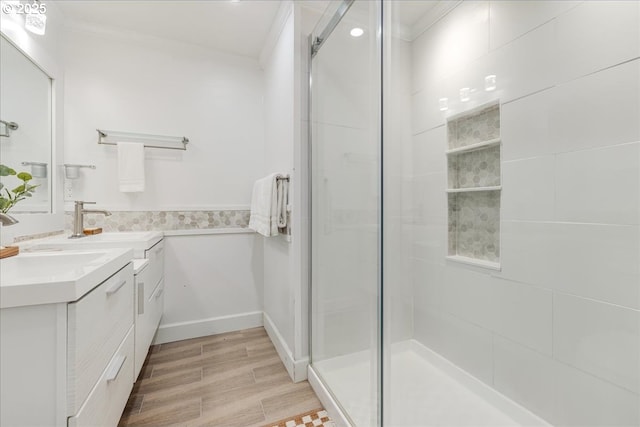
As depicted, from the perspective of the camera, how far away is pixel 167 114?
6.88 feet

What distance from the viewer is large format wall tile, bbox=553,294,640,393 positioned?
40.1 inches

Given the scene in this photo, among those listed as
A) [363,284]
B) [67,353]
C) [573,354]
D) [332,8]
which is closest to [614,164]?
[573,354]

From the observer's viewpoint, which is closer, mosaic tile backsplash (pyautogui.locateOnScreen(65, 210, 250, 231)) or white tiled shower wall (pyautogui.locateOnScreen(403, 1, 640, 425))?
white tiled shower wall (pyautogui.locateOnScreen(403, 1, 640, 425))

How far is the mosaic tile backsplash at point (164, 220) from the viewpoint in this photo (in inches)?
75.8

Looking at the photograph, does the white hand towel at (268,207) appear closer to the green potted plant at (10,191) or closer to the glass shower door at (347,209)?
the glass shower door at (347,209)

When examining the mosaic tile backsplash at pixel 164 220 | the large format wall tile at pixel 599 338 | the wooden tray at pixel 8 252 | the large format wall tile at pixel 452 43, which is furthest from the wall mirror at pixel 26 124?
the large format wall tile at pixel 599 338

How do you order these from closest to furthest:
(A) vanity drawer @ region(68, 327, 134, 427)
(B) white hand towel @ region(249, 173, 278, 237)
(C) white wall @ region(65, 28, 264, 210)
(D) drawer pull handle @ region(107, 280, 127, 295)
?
(A) vanity drawer @ region(68, 327, 134, 427) < (D) drawer pull handle @ region(107, 280, 127, 295) < (B) white hand towel @ region(249, 173, 278, 237) < (C) white wall @ region(65, 28, 264, 210)

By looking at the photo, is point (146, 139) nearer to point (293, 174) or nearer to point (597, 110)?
→ point (293, 174)

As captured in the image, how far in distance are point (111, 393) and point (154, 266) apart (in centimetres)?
85

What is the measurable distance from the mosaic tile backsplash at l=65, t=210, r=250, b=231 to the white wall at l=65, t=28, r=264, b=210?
0.06m

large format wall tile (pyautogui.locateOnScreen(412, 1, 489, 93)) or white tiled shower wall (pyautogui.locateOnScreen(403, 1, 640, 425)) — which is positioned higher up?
large format wall tile (pyautogui.locateOnScreen(412, 1, 489, 93))

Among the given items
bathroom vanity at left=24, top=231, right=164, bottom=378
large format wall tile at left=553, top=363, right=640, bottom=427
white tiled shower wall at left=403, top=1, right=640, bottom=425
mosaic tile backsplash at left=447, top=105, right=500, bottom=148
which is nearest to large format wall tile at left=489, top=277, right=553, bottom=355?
white tiled shower wall at left=403, top=1, right=640, bottom=425

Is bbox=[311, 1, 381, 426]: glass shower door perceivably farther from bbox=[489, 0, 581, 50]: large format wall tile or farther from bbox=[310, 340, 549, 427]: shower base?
bbox=[489, 0, 581, 50]: large format wall tile

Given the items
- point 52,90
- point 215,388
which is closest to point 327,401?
point 215,388
